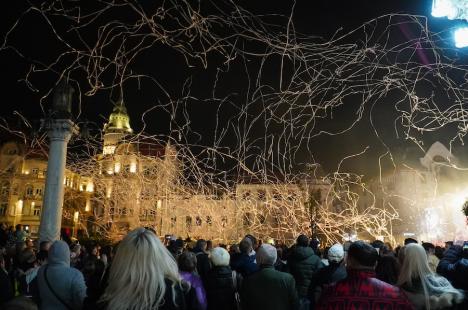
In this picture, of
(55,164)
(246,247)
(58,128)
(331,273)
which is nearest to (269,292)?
(331,273)

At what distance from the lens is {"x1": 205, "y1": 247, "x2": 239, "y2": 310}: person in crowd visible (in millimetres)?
5227

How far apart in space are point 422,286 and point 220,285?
233 centimetres

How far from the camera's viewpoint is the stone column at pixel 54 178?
50.6ft

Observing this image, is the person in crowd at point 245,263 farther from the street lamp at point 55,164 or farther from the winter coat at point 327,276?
the street lamp at point 55,164

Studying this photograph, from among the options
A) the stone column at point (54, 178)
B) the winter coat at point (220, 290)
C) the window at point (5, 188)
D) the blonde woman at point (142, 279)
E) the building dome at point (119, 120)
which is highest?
the building dome at point (119, 120)

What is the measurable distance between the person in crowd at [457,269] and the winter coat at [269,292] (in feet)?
8.53

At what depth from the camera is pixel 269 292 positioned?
422 cm

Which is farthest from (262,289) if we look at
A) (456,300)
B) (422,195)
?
(422,195)

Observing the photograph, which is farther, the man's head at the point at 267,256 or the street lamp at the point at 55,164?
the street lamp at the point at 55,164

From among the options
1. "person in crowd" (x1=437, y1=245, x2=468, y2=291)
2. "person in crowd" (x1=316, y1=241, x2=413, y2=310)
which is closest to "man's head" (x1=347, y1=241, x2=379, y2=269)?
"person in crowd" (x1=316, y1=241, x2=413, y2=310)

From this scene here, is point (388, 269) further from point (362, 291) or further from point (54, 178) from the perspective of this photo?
point (54, 178)

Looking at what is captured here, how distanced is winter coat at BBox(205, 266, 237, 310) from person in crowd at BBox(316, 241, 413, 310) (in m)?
2.33

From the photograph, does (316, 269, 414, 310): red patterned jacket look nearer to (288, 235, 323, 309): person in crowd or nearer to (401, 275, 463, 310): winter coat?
(401, 275, 463, 310): winter coat

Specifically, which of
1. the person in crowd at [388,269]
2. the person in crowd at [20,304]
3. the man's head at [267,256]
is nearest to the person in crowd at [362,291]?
the man's head at [267,256]
